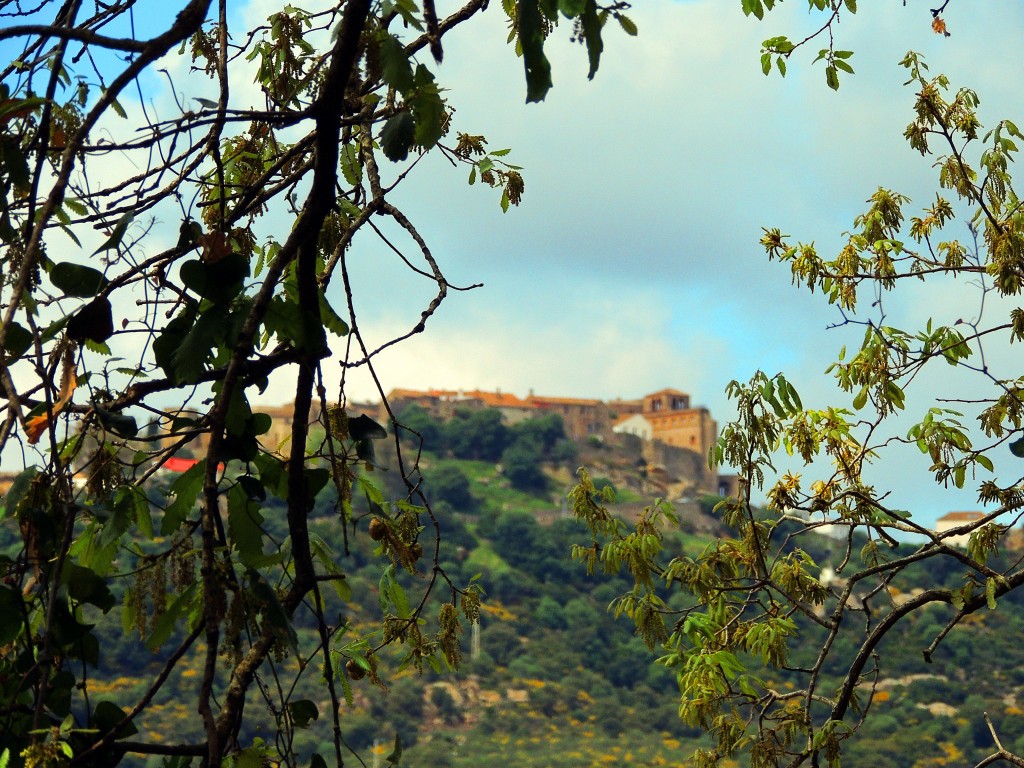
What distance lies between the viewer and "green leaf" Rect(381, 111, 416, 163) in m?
1.11

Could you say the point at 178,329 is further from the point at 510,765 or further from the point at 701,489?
the point at 701,489

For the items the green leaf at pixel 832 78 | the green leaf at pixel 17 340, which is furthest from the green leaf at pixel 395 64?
the green leaf at pixel 832 78

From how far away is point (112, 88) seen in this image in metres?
1.03

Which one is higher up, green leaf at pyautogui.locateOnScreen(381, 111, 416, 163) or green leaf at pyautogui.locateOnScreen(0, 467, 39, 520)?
green leaf at pyautogui.locateOnScreen(381, 111, 416, 163)

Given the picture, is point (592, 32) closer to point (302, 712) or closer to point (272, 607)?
point (272, 607)

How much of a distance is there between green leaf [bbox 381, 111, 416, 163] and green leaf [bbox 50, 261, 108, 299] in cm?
26

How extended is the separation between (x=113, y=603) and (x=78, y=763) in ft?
0.50

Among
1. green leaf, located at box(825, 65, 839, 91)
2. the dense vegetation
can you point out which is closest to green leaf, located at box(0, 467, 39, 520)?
green leaf, located at box(825, 65, 839, 91)

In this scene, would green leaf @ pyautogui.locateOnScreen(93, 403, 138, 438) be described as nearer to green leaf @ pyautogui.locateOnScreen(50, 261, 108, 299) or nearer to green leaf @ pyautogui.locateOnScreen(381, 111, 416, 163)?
green leaf @ pyautogui.locateOnScreen(50, 261, 108, 299)

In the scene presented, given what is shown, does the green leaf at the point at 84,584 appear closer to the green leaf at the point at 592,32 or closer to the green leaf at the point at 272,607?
the green leaf at the point at 272,607

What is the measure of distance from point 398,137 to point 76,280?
292mm

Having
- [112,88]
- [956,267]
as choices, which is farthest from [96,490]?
[956,267]

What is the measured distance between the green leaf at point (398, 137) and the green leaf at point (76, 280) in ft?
0.84

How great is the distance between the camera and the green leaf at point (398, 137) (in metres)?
1.11
